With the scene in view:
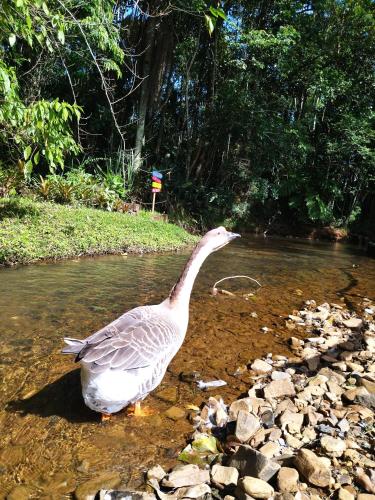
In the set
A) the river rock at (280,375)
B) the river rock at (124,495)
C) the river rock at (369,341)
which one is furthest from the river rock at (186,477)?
the river rock at (369,341)

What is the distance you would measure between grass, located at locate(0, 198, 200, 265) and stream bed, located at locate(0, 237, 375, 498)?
0.50m

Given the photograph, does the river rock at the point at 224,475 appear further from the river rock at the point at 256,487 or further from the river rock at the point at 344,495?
the river rock at the point at 344,495

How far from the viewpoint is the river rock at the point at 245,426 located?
3.15m

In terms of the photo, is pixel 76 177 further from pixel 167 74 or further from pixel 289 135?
pixel 289 135

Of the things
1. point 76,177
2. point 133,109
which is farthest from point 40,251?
point 133,109

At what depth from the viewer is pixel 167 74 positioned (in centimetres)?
2130

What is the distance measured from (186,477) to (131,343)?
1041mm

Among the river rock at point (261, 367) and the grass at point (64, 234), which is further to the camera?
the grass at point (64, 234)

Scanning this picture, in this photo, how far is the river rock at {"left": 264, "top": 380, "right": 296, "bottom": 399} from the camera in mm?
3859

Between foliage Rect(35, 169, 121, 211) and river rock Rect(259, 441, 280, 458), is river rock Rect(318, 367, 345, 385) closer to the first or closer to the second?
river rock Rect(259, 441, 280, 458)

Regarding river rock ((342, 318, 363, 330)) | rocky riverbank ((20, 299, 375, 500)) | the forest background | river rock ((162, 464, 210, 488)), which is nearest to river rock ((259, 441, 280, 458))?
rocky riverbank ((20, 299, 375, 500))

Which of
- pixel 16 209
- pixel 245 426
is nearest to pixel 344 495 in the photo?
pixel 245 426

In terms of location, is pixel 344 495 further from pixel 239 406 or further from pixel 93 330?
pixel 93 330

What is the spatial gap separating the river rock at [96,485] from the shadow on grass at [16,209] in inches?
350
